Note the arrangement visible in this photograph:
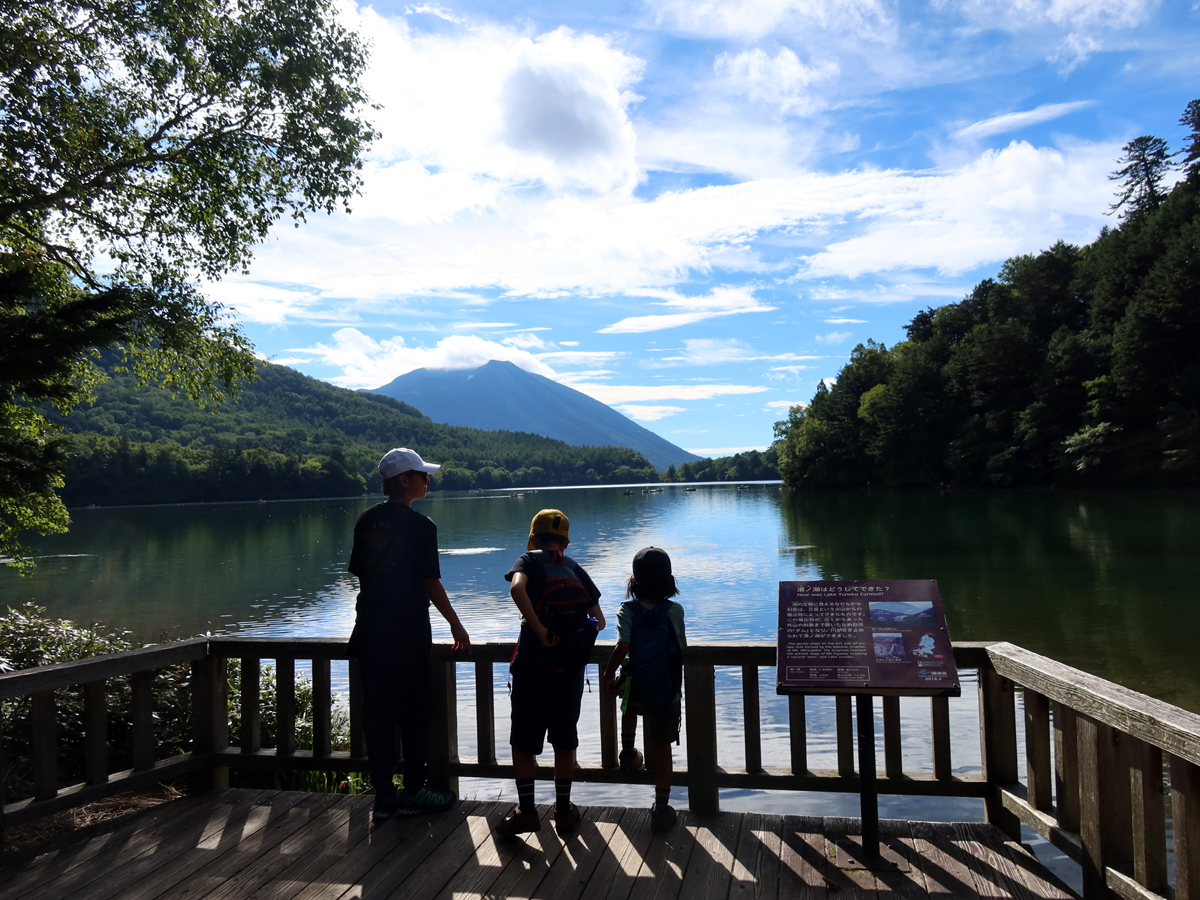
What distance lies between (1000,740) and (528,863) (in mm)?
2257

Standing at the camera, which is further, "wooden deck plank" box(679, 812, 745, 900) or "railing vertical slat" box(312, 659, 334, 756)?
"railing vertical slat" box(312, 659, 334, 756)

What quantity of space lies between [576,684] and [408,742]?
939 millimetres

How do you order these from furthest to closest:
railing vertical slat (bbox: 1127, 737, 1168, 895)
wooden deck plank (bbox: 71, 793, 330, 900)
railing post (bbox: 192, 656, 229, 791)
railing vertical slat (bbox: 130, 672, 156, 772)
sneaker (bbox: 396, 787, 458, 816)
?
railing post (bbox: 192, 656, 229, 791), railing vertical slat (bbox: 130, 672, 156, 772), sneaker (bbox: 396, 787, 458, 816), wooden deck plank (bbox: 71, 793, 330, 900), railing vertical slat (bbox: 1127, 737, 1168, 895)

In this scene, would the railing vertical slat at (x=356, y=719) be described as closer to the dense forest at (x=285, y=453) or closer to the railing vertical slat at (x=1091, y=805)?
the railing vertical slat at (x=1091, y=805)

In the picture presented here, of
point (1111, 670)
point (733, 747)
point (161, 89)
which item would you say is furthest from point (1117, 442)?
point (161, 89)

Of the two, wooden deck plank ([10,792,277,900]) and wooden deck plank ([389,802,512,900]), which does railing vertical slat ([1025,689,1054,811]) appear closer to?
wooden deck plank ([389,802,512,900])

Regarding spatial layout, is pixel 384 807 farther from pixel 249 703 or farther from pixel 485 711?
pixel 249 703

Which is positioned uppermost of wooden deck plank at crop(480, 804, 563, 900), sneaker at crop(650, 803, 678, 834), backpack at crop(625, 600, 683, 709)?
backpack at crop(625, 600, 683, 709)

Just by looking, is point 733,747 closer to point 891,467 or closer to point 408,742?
point 408,742

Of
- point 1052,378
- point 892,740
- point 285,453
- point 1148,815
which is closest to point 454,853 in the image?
point 892,740

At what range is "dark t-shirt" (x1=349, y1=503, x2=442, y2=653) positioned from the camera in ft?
13.3

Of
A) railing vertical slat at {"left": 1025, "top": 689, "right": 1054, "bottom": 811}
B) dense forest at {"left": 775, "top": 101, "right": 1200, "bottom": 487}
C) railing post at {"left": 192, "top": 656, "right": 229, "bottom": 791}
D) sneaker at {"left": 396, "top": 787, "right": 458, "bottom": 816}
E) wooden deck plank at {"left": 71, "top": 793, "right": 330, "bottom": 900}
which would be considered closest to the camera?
wooden deck plank at {"left": 71, "top": 793, "right": 330, "bottom": 900}

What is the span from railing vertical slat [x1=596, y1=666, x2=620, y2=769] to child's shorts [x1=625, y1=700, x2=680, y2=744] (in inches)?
8.7

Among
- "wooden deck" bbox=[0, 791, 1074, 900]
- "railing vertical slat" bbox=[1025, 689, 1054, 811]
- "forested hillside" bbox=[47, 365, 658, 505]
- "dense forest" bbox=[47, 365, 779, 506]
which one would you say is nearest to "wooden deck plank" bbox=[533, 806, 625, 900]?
"wooden deck" bbox=[0, 791, 1074, 900]
